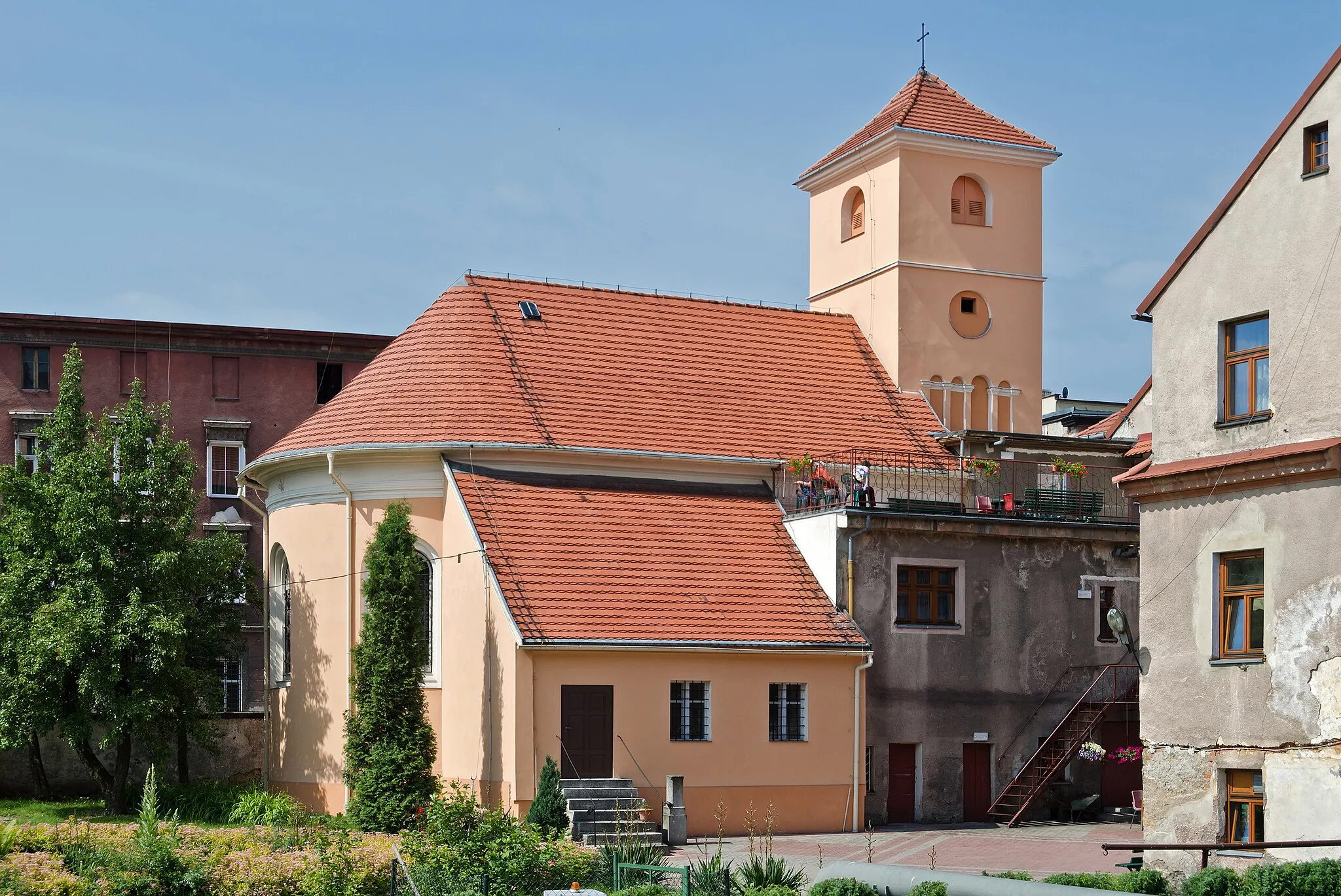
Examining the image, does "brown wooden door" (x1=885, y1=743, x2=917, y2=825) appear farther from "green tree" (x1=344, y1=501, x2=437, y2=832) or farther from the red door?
"green tree" (x1=344, y1=501, x2=437, y2=832)

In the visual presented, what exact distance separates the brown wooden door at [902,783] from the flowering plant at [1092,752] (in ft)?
10.8

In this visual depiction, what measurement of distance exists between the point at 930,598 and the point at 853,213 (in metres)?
13.2

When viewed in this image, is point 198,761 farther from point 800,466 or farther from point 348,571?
point 800,466

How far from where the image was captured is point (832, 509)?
108ft

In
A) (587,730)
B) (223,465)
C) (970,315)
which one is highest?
(970,315)

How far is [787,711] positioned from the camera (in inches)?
1258

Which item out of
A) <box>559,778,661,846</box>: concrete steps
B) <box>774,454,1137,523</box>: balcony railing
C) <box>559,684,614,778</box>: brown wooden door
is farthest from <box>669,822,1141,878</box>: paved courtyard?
<box>774,454,1137,523</box>: balcony railing

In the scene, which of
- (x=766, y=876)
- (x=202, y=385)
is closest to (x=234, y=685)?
(x=202, y=385)

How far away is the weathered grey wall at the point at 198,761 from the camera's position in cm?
3619

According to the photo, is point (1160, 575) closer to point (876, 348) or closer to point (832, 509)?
point (832, 509)

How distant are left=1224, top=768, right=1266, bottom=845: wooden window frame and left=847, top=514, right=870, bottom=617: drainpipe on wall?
1137cm

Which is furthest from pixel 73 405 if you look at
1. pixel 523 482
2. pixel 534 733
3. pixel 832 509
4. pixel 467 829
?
Answer: pixel 467 829

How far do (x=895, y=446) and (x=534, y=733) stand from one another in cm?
1176

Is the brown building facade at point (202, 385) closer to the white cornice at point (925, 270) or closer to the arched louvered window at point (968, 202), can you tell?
the white cornice at point (925, 270)
